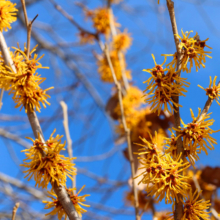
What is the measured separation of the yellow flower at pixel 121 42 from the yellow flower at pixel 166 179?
151 centimetres

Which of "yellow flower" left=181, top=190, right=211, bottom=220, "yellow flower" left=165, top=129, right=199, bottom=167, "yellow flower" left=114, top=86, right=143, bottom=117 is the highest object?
"yellow flower" left=114, top=86, right=143, bottom=117

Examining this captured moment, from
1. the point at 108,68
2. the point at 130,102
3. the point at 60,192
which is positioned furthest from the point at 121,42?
the point at 60,192

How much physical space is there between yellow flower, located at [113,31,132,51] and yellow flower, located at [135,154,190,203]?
151 centimetres

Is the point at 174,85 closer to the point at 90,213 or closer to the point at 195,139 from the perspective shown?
the point at 195,139

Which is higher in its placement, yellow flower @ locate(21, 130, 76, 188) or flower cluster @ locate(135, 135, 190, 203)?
yellow flower @ locate(21, 130, 76, 188)

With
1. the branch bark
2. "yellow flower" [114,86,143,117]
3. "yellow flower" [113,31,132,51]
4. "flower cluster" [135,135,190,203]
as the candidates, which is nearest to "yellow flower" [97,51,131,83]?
"yellow flower" [113,31,132,51]

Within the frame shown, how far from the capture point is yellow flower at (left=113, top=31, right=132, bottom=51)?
202cm

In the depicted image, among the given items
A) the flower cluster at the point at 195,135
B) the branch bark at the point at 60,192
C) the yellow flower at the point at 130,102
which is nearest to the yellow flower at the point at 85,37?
the yellow flower at the point at 130,102

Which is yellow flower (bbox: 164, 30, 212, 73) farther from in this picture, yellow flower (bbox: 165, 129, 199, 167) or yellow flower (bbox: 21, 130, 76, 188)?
yellow flower (bbox: 21, 130, 76, 188)

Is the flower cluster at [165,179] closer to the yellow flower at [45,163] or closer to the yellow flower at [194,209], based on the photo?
the yellow flower at [194,209]

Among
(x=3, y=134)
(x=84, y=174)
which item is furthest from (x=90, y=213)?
(x=3, y=134)

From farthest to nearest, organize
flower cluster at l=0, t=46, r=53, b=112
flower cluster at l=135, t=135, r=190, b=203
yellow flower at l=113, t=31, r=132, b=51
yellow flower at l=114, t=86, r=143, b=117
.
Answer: yellow flower at l=113, t=31, r=132, b=51, yellow flower at l=114, t=86, r=143, b=117, flower cluster at l=0, t=46, r=53, b=112, flower cluster at l=135, t=135, r=190, b=203

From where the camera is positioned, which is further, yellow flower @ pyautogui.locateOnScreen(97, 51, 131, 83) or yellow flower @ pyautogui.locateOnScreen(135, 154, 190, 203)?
yellow flower @ pyautogui.locateOnScreen(97, 51, 131, 83)

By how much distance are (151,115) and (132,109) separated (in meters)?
0.14
